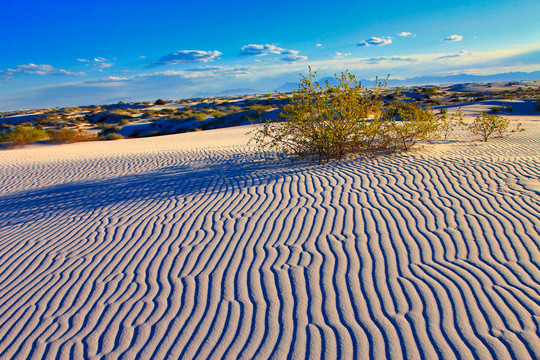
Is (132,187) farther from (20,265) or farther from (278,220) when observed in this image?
(278,220)

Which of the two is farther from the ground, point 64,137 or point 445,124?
point 445,124

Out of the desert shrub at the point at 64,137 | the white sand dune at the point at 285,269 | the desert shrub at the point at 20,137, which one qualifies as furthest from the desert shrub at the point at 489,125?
the desert shrub at the point at 20,137

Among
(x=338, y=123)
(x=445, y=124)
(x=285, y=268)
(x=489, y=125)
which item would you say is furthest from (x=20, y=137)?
(x=489, y=125)

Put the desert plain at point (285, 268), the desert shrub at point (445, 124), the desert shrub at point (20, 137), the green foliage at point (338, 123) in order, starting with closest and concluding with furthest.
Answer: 1. the desert plain at point (285, 268)
2. the green foliage at point (338, 123)
3. the desert shrub at point (445, 124)
4. the desert shrub at point (20, 137)

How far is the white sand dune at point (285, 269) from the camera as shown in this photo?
2846 millimetres

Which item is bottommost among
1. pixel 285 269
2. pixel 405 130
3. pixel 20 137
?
pixel 20 137

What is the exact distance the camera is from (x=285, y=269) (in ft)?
12.7

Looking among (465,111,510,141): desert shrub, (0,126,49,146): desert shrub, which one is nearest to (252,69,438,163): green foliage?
(465,111,510,141): desert shrub

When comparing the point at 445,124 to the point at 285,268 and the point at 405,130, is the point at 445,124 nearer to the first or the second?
the point at 405,130

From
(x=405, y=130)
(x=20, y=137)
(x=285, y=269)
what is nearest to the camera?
(x=285, y=269)

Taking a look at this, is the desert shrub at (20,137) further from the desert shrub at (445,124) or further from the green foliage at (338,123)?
the desert shrub at (445,124)

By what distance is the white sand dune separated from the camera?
9.34ft

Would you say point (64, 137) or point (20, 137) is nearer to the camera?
point (20, 137)

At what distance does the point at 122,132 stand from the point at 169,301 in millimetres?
27678
